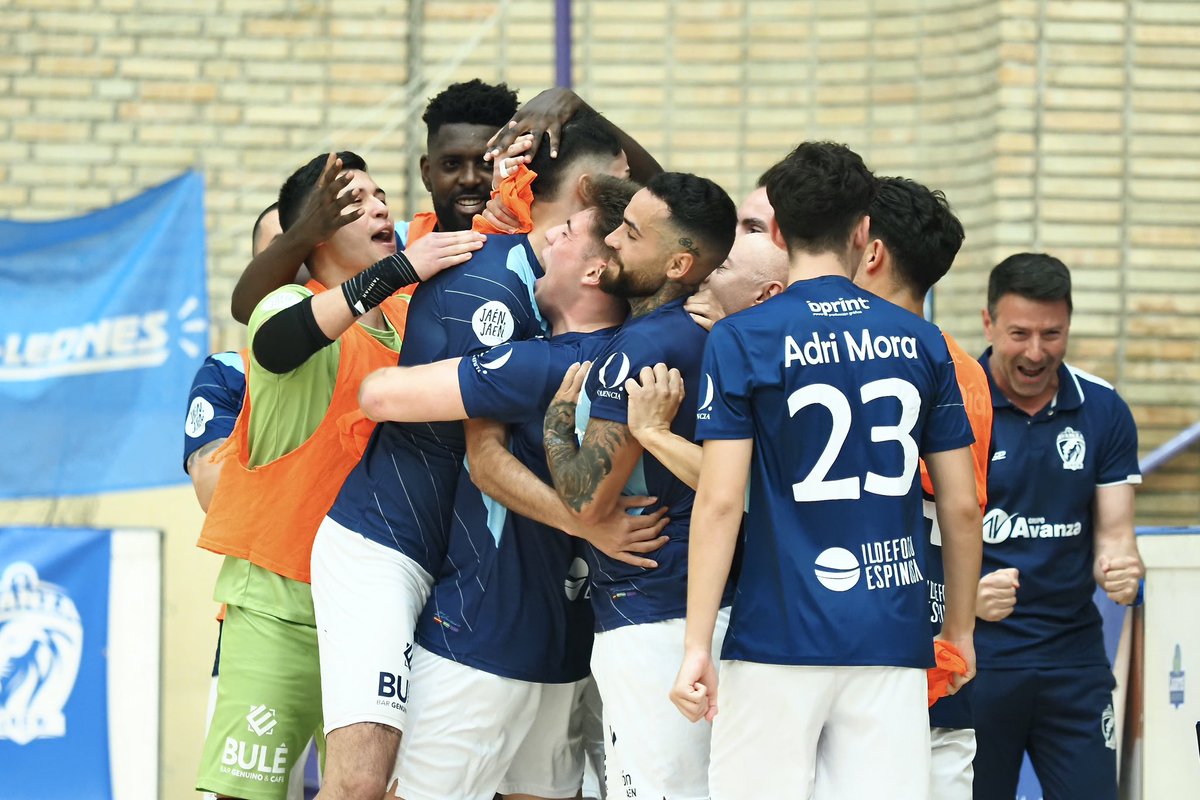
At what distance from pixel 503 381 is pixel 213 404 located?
175 centimetres

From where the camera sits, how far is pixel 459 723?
13.8ft

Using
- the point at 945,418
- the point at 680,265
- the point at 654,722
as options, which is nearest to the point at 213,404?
the point at 680,265

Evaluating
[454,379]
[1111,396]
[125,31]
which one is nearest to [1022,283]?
[1111,396]

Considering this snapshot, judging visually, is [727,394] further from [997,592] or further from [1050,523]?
[1050,523]

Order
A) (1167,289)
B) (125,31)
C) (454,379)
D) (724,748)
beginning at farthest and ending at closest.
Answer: (125,31)
(1167,289)
(454,379)
(724,748)

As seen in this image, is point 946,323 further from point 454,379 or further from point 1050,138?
point 454,379

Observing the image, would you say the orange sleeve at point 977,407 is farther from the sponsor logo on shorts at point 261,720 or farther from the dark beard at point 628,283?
the sponsor logo on shorts at point 261,720

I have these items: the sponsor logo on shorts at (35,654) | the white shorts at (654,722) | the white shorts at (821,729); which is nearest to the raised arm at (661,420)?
the white shorts at (654,722)

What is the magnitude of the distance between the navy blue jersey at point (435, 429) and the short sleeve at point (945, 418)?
3.86ft

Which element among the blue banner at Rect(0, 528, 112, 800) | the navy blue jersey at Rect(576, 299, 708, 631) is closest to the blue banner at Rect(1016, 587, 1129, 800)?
the navy blue jersey at Rect(576, 299, 708, 631)

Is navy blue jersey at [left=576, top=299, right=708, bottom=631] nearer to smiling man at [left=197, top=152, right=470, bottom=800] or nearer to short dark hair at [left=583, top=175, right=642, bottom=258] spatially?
short dark hair at [left=583, top=175, right=642, bottom=258]

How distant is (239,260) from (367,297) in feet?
15.8

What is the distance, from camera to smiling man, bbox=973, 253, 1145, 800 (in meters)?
5.45

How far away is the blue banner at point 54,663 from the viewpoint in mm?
6367
